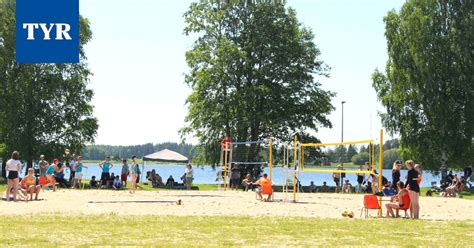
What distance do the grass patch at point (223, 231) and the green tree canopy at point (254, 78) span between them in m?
31.4

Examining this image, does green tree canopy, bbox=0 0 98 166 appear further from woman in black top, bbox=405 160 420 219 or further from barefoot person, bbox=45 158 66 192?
woman in black top, bbox=405 160 420 219

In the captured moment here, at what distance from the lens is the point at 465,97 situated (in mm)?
43781

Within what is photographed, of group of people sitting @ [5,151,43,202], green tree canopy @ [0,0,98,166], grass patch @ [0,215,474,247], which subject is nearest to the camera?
grass patch @ [0,215,474,247]

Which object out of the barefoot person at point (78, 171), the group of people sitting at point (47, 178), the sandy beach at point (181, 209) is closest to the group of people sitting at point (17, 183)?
the group of people sitting at point (47, 178)

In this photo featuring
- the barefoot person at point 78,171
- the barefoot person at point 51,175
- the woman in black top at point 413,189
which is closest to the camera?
the woman in black top at point 413,189

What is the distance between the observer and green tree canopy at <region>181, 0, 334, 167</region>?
4766 centimetres

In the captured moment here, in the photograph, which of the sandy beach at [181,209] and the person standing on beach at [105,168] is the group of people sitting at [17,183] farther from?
the person standing on beach at [105,168]

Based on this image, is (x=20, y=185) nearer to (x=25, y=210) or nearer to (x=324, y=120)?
(x=25, y=210)

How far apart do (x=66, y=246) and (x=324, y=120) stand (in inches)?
1572

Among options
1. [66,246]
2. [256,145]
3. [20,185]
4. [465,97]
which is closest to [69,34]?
[20,185]

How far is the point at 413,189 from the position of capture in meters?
17.8

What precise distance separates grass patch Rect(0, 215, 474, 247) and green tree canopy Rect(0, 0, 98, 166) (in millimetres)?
31002

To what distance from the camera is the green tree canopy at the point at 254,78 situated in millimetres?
47656

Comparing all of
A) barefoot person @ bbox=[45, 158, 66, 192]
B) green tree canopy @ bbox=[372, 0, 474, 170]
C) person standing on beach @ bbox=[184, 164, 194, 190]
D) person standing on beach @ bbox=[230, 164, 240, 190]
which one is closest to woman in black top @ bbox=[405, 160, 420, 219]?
barefoot person @ bbox=[45, 158, 66, 192]
